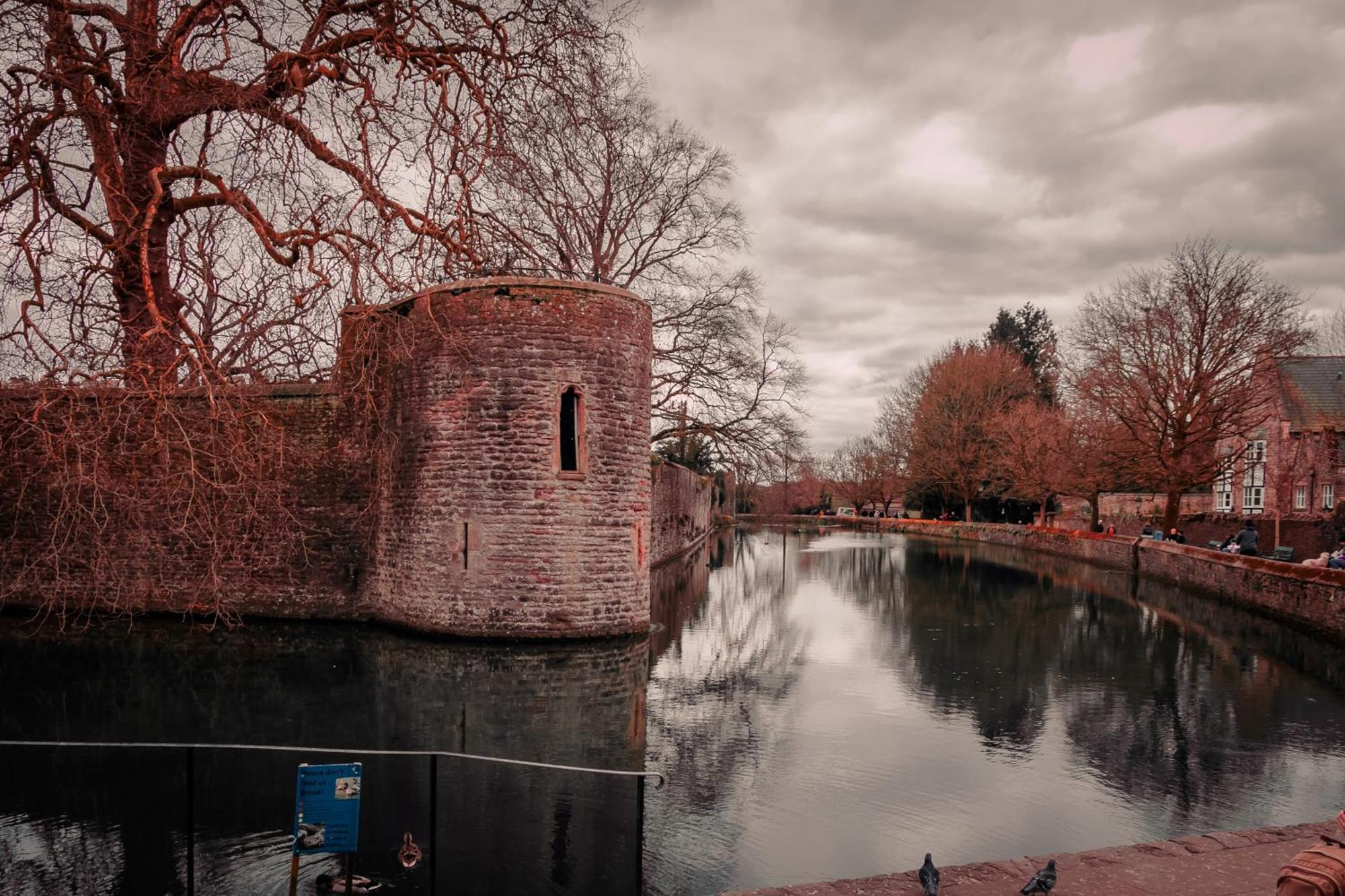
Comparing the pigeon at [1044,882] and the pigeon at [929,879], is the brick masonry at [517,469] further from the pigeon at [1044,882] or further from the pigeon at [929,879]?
the pigeon at [1044,882]

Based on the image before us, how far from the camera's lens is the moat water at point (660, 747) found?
5.54m

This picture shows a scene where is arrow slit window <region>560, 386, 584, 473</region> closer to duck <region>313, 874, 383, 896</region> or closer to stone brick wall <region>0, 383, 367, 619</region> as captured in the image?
stone brick wall <region>0, 383, 367, 619</region>

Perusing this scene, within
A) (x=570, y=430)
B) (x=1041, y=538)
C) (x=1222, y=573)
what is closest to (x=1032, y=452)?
(x=1041, y=538)

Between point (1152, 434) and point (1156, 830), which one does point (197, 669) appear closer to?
point (1156, 830)

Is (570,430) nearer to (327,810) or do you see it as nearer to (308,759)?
(308,759)

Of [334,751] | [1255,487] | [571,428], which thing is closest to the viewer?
[334,751]

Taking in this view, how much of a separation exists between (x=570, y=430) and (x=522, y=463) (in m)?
1.00

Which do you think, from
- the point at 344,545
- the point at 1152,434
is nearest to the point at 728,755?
the point at 344,545

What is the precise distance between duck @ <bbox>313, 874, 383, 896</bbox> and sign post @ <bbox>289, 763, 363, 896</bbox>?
0.50 metres

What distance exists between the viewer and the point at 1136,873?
4.72m

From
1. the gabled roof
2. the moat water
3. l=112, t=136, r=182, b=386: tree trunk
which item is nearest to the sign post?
the moat water

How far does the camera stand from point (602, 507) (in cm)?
1267

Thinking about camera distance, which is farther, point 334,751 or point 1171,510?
point 1171,510

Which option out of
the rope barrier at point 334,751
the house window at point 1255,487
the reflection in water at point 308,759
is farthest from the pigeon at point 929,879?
the house window at point 1255,487
